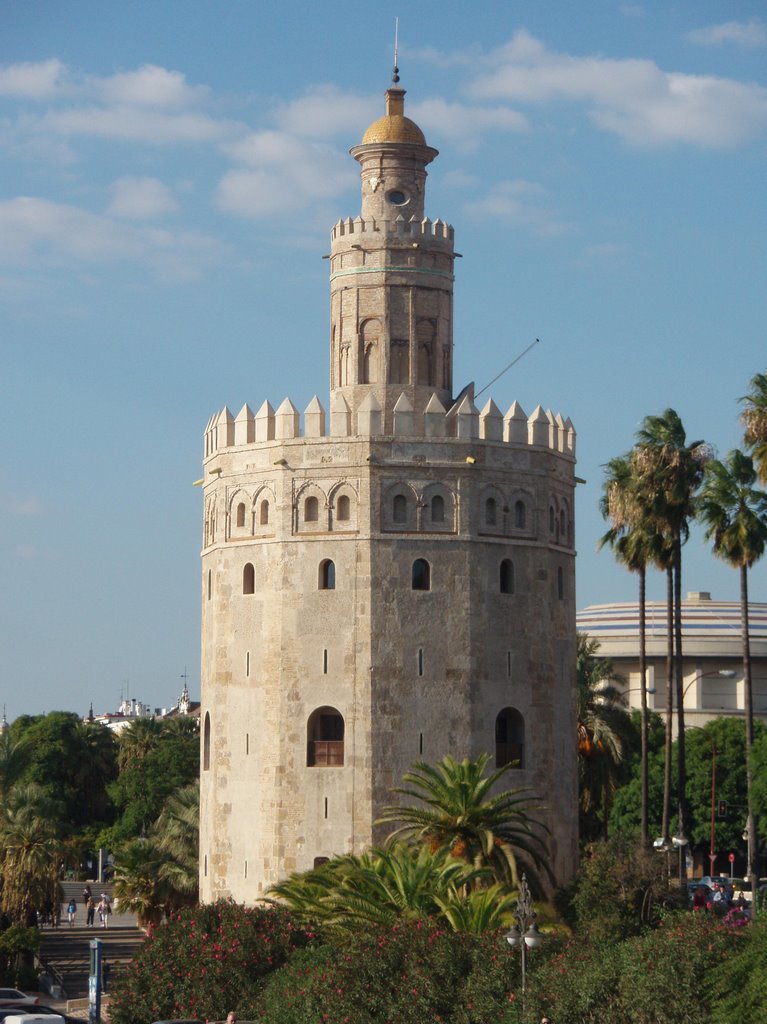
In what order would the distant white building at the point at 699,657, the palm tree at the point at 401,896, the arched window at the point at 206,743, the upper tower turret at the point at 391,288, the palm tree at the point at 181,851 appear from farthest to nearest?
the distant white building at the point at 699,657 → the palm tree at the point at 181,851 → the arched window at the point at 206,743 → the upper tower turret at the point at 391,288 → the palm tree at the point at 401,896

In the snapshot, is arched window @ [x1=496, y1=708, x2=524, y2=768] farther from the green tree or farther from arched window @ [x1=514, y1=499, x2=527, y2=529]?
the green tree

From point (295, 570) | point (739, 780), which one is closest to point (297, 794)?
point (295, 570)

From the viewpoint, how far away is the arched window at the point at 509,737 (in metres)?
48.0

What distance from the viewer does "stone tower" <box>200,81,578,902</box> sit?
46.8 m

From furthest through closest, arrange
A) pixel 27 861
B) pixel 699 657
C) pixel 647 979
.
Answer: pixel 699 657, pixel 27 861, pixel 647 979

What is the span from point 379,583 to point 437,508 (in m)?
2.36

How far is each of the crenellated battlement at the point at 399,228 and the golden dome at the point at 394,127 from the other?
2087 millimetres

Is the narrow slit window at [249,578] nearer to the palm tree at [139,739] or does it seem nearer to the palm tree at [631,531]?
the palm tree at [631,531]

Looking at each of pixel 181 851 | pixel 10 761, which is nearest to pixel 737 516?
pixel 181 851

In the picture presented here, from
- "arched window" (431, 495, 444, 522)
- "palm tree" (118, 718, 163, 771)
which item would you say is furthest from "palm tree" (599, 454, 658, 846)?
A: "palm tree" (118, 718, 163, 771)

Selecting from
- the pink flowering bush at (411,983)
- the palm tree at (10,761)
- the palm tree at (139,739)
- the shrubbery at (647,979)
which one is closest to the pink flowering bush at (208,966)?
the pink flowering bush at (411,983)

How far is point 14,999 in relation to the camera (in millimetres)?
41531

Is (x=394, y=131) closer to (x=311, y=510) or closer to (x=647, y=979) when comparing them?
(x=311, y=510)

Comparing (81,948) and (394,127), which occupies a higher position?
(394,127)
